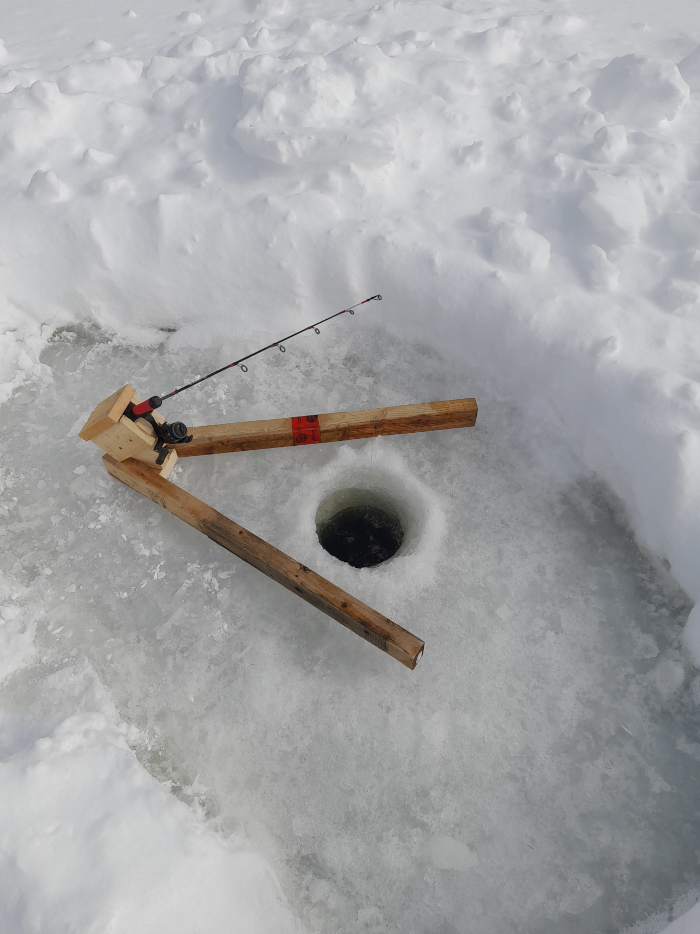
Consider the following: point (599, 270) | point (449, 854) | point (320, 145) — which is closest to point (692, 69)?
point (599, 270)

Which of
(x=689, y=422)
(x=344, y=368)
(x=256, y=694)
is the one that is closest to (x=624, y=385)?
(x=689, y=422)

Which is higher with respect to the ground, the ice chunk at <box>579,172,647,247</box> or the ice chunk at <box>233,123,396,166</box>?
the ice chunk at <box>233,123,396,166</box>

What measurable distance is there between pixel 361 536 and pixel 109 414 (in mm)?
1485

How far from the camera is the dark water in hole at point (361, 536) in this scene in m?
3.19

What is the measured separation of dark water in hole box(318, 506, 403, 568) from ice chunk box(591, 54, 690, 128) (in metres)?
2.95

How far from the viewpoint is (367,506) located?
3.18m

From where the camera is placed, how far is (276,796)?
2201mm

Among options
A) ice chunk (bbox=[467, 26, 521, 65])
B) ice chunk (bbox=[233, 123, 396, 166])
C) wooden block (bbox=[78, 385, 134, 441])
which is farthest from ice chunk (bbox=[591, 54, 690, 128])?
wooden block (bbox=[78, 385, 134, 441])

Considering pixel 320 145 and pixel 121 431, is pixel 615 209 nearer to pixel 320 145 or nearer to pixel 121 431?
pixel 320 145

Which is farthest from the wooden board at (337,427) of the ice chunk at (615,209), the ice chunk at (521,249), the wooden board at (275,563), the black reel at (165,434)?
the ice chunk at (615,209)

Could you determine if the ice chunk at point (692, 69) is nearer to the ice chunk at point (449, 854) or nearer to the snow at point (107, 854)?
the ice chunk at point (449, 854)

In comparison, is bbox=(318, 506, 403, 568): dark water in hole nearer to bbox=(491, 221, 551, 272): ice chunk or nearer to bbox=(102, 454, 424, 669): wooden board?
bbox=(102, 454, 424, 669): wooden board

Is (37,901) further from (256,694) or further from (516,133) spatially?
(516,133)

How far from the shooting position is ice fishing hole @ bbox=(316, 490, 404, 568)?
3.08 meters
